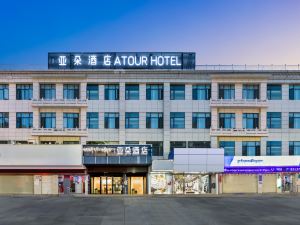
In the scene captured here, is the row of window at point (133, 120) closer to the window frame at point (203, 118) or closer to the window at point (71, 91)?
the window frame at point (203, 118)

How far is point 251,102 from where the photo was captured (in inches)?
2421

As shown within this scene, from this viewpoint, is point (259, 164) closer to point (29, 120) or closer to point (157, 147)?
point (157, 147)

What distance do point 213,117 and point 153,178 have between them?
1104 cm

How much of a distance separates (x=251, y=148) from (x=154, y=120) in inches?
517

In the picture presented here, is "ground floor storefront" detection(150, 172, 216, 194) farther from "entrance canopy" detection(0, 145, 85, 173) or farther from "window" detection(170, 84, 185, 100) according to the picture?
"window" detection(170, 84, 185, 100)

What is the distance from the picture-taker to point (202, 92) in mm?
62812

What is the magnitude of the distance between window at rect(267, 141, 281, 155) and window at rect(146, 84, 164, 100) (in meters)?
15.3

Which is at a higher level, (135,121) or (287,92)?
(287,92)

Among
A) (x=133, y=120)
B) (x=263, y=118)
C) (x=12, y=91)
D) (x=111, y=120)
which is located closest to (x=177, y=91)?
(x=133, y=120)

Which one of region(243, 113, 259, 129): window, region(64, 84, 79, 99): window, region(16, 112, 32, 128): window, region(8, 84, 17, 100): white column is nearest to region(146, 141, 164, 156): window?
region(243, 113, 259, 129): window

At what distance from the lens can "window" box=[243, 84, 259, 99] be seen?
6294 centimetres

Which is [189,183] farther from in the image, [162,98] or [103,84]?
[103,84]

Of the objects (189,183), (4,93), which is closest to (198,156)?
(189,183)

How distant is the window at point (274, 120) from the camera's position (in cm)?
6266
